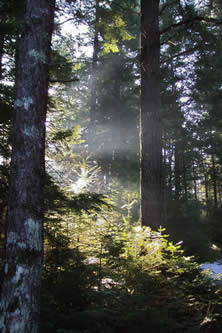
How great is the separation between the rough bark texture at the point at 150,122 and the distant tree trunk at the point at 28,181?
306 cm

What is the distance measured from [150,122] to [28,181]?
147 inches

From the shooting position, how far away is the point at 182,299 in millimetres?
3688

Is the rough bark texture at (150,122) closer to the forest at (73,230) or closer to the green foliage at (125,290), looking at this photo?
the forest at (73,230)

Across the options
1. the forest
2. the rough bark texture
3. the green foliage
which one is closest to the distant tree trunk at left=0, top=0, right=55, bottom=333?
the forest

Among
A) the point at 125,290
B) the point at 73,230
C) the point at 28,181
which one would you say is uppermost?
the point at 28,181

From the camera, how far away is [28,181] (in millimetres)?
3211

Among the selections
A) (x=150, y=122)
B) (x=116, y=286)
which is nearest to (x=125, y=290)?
(x=116, y=286)

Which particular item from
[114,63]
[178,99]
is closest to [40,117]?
[178,99]

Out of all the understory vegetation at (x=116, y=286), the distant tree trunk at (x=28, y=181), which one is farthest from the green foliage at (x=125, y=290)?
the distant tree trunk at (x=28, y=181)

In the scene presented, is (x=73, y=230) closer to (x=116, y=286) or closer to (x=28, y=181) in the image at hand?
(x=116, y=286)

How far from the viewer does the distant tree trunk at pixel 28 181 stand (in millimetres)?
2918

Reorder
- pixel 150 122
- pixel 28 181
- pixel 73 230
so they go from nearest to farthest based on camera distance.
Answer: pixel 28 181, pixel 73 230, pixel 150 122

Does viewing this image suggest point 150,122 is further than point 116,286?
Yes

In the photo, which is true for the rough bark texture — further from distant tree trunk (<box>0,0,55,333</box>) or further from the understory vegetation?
distant tree trunk (<box>0,0,55,333</box>)
